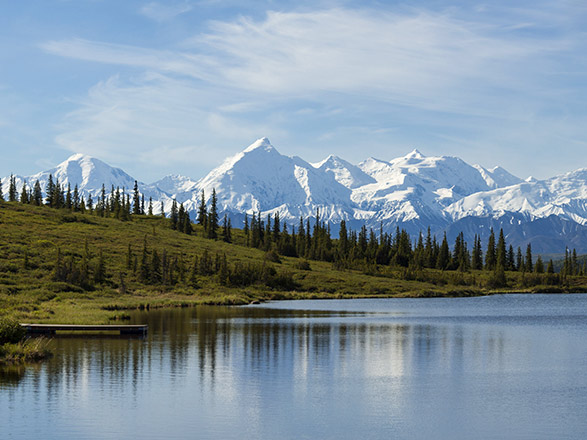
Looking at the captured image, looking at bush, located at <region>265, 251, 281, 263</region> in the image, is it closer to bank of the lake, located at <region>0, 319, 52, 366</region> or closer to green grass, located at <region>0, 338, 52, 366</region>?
bank of the lake, located at <region>0, 319, 52, 366</region>

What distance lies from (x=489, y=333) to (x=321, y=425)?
42980mm

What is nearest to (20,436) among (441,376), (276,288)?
(441,376)

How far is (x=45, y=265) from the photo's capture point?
115625mm

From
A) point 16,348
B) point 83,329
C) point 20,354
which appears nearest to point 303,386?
point 20,354

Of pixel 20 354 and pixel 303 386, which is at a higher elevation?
pixel 20 354

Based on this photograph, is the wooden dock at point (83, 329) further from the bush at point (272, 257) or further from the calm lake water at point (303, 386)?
the bush at point (272, 257)

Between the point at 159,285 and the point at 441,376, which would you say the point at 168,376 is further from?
the point at 159,285

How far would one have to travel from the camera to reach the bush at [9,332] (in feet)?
157

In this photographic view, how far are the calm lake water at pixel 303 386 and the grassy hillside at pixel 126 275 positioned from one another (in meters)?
21.0

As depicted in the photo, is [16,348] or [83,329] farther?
[83,329]

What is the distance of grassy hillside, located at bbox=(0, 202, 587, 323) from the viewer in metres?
95.1

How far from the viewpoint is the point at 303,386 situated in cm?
4022

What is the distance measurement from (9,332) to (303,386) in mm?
20619

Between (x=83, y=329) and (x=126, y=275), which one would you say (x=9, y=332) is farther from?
(x=126, y=275)
